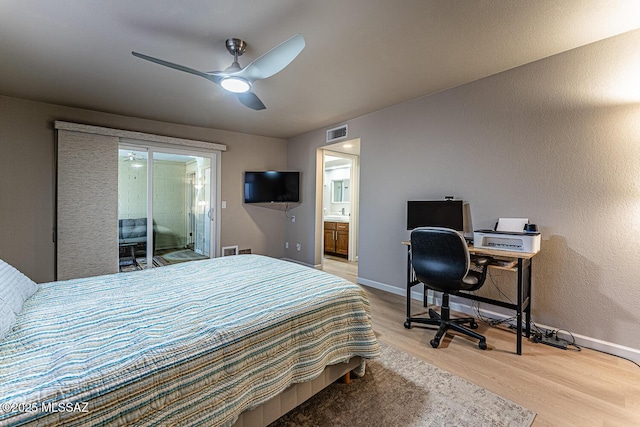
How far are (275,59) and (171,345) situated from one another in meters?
1.76

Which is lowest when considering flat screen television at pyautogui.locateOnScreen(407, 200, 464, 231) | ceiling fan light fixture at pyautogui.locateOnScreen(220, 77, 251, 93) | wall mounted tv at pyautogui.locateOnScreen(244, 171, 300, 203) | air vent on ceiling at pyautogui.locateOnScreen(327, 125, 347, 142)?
flat screen television at pyautogui.locateOnScreen(407, 200, 464, 231)

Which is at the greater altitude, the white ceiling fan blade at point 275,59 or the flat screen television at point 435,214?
the white ceiling fan blade at point 275,59

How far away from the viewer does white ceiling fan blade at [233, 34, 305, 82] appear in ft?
5.39

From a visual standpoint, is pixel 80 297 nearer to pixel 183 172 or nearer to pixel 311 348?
pixel 311 348

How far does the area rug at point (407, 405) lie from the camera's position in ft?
4.88

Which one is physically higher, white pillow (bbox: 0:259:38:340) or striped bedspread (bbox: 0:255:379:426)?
white pillow (bbox: 0:259:38:340)

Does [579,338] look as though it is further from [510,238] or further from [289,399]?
[289,399]

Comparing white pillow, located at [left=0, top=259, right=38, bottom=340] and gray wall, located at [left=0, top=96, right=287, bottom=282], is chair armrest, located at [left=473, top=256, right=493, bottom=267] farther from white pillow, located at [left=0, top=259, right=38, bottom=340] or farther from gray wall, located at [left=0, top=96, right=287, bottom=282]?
gray wall, located at [left=0, top=96, right=287, bottom=282]

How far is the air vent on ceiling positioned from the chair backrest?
2.36 meters

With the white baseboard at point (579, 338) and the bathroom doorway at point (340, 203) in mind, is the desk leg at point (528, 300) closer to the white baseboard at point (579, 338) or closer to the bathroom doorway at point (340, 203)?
the white baseboard at point (579, 338)

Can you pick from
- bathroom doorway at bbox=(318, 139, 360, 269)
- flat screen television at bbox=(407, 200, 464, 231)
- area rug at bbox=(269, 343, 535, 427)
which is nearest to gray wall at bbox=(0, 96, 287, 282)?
bathroom doorway at bbox=(318, 139, 360, 269)

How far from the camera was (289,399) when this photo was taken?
4.60 ft

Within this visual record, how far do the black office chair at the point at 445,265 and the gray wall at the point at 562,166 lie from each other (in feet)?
2.27

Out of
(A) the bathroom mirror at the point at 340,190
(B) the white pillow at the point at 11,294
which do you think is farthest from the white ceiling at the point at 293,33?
(A) the bathroom mirror at the point at 340,190
